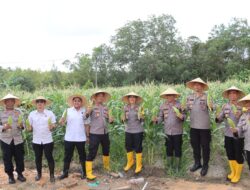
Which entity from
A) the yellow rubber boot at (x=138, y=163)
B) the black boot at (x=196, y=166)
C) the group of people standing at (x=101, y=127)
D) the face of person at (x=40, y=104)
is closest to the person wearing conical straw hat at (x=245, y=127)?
the group of people standing at (x=101, y=127)

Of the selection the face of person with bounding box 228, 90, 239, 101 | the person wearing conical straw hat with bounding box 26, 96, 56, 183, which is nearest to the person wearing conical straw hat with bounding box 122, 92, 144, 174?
the person wearing conical straw hat with bounding box 26, 96, 56, 183

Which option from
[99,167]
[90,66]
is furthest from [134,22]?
[99,167]

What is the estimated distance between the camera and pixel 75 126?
19.2ft

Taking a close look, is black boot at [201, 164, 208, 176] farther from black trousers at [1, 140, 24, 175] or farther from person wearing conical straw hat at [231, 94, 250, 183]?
black trousers at [1, 140, 24, 175]

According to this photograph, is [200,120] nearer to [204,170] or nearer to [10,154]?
[204,170]

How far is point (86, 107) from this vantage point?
6027 millimetres

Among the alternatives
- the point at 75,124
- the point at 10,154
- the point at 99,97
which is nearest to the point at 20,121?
the point at 10,154

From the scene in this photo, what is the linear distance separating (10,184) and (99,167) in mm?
1706

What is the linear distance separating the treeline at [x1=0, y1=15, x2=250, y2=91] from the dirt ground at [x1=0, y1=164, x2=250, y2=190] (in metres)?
23.1

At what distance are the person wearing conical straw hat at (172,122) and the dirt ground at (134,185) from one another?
40 centimetres

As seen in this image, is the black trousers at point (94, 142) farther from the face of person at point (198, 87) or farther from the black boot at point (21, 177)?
the face of person at point (198, 87)

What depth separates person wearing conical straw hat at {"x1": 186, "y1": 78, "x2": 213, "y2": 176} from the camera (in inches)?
226

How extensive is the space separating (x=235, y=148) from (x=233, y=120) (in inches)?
18.9

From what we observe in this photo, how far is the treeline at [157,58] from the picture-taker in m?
31.0
